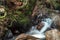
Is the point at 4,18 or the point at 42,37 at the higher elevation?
the point at 4,18

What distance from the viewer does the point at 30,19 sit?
7.35m

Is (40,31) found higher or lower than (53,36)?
lower

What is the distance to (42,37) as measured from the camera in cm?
648

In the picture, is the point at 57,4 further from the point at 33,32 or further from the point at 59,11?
the point at 33,32

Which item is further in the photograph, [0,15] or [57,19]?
[57,19]

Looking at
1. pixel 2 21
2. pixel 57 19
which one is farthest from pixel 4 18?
pixel 57 19

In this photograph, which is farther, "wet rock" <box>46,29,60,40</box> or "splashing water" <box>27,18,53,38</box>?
"splashing water" <box>27,18,53,38</box>

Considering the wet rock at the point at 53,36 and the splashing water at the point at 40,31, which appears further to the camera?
the splashing water at the point at 40,31

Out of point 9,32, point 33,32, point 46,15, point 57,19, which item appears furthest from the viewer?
point 46,15

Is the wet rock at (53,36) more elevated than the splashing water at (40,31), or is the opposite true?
the wet rock at (53,36)

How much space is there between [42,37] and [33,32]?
63 cm

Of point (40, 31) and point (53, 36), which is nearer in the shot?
point (53, 36)

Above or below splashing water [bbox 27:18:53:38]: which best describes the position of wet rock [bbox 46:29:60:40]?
above

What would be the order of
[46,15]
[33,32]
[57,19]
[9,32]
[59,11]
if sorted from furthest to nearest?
[59,11] < [46,15] < [57,19] < [33,32] < [9,32]
